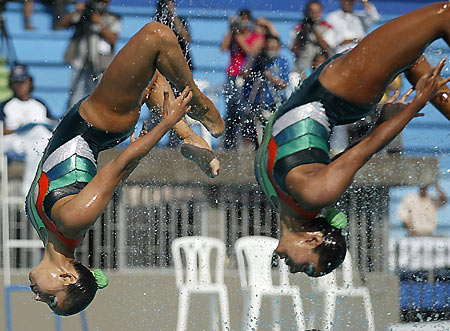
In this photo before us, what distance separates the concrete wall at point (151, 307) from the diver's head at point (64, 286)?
124 inches

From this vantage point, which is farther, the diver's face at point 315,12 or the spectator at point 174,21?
the diver's face at point 315,12

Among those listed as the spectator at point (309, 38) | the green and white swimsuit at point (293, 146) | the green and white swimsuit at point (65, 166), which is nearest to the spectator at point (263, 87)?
the spectator at point (309, 38)

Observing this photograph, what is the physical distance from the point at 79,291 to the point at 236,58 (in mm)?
4106

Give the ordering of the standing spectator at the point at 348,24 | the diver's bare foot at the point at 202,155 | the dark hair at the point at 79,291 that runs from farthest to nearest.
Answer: the standing spectator at the point at 348,24 → the diver's bare foot at the point at 202,155 → the dark hair at the point at 79,291

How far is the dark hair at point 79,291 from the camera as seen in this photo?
5.04 m

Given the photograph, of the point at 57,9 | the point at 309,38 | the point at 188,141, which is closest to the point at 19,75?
the point at 57,9

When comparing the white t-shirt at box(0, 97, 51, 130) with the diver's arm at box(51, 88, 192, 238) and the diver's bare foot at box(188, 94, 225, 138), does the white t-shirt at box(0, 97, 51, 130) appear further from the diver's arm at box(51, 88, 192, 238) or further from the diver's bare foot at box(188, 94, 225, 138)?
the diver's arm at box(51, 88, 192, 238)

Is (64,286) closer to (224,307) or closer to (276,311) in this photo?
(224,307)

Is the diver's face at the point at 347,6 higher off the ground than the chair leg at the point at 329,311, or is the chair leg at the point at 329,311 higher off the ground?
the diver's face at the point at 347,6

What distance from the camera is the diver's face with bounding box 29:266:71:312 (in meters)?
5.00

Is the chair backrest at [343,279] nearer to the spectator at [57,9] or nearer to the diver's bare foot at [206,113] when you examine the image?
the diver's bare foot at [206,113]

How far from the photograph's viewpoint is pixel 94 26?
9.30 metres

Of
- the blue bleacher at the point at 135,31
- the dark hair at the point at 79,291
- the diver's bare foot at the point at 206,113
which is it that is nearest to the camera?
the dark hair at the point at 79,291

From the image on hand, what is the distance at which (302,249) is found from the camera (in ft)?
15.5
